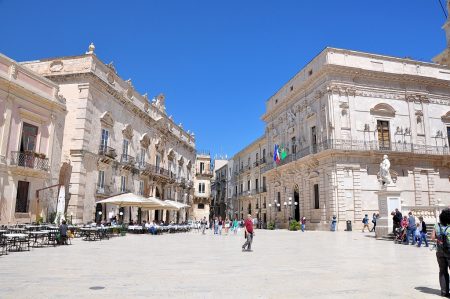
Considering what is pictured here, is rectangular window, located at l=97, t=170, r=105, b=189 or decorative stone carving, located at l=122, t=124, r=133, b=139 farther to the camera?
decorative stone carving, located at l=122, t=124, r=133, b=139

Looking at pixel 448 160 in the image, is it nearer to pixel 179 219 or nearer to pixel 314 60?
pixel 314 60

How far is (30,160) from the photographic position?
1727 centimetres

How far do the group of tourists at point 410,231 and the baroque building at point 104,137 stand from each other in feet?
51.3

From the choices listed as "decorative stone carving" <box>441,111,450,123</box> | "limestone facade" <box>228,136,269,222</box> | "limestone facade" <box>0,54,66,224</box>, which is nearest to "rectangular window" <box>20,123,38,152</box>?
"limestone facade" <box>0,54,66,224</box>

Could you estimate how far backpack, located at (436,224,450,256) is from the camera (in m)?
5.21

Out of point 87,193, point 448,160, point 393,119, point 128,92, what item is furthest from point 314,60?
point 87,193

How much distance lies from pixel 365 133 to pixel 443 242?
24392 millimetres

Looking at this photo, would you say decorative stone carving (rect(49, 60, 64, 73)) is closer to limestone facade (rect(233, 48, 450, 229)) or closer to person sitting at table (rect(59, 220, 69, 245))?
person sitting at table (rect(59, 220, 69, 245))

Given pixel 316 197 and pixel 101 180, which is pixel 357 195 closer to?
pixel 316 197

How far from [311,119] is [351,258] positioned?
22250mm

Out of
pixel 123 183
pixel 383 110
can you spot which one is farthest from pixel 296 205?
pixel 123 183

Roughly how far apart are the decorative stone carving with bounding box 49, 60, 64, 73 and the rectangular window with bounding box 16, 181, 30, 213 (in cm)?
883

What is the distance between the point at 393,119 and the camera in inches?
1155

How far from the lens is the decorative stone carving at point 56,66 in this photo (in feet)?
76.0
